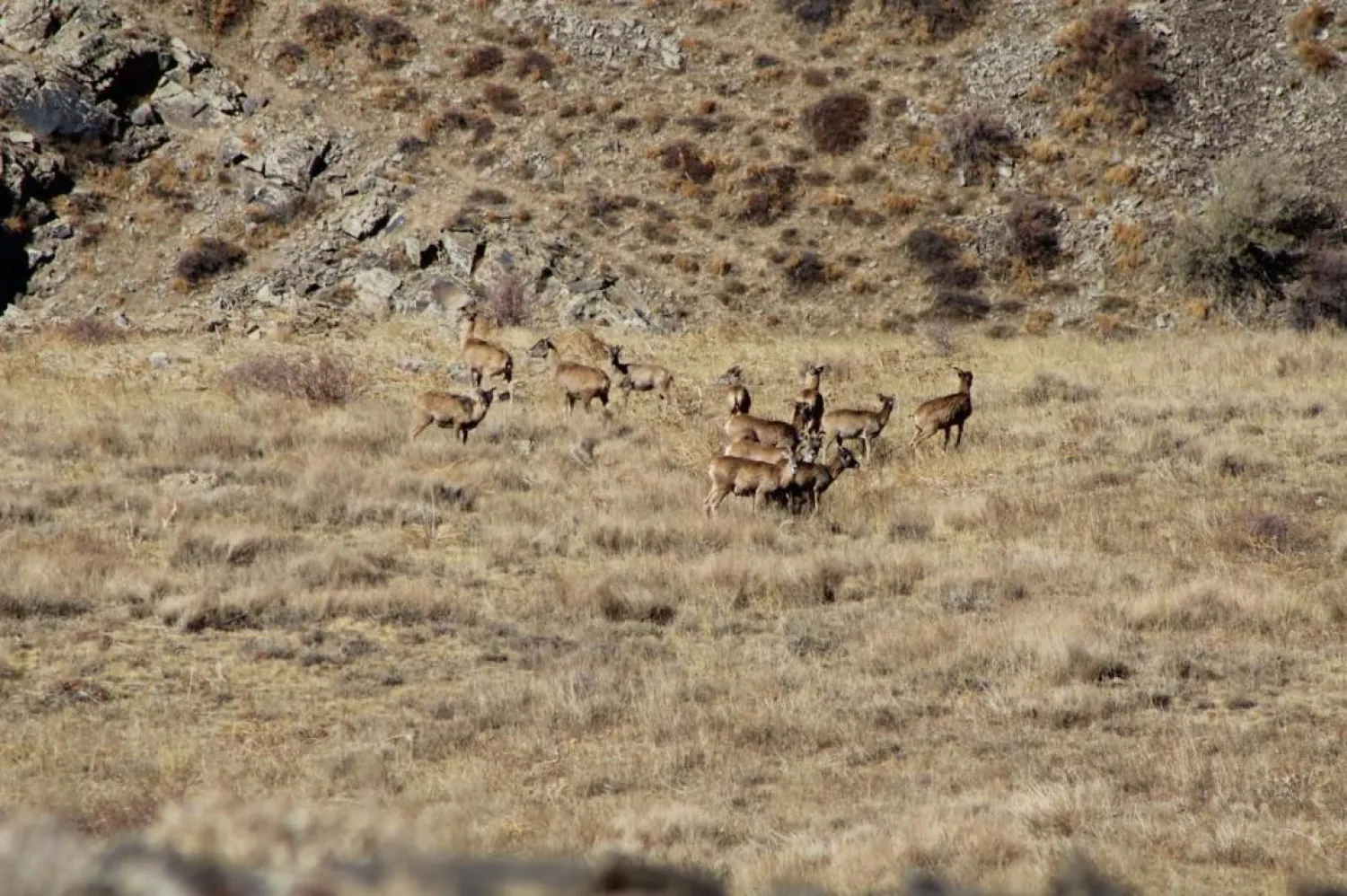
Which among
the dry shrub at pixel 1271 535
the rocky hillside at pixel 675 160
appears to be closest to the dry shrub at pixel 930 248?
the rocky hillside at pixel 675 160

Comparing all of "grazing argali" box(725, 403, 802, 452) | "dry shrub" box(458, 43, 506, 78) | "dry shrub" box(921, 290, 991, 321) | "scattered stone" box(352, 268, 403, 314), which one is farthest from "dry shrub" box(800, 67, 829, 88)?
"grazing argali" box(725, 403, 802, 452)

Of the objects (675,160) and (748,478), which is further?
(675,160)

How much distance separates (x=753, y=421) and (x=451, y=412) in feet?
17.0

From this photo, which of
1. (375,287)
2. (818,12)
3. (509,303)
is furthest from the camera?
(818,12)

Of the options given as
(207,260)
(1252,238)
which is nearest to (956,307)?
(1252,238)

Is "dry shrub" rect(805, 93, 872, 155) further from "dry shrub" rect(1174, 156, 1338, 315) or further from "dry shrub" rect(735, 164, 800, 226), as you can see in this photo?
"dry shrub" rect(1174, 156, 1338, 315)

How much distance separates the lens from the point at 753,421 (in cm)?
2189

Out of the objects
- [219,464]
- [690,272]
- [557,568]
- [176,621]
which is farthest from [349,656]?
[690,272]

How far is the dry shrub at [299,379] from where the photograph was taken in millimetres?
26000

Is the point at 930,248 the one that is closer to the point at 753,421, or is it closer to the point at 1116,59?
the point at 1116,59

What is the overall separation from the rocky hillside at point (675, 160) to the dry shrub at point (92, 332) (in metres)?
5.13

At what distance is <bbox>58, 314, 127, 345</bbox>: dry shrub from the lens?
32406 mm

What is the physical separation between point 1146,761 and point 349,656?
23.0 feet

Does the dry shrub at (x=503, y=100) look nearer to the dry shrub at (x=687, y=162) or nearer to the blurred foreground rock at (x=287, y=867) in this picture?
the dry shrub at (x=687, y=162)
